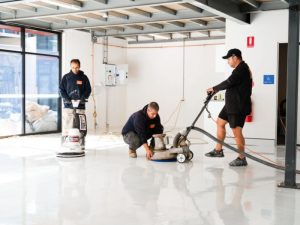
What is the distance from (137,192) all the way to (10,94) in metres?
5.64

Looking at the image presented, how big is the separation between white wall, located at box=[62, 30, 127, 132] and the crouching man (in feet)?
13.9

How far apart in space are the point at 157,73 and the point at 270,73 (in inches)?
184

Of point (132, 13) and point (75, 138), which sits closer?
point (75, 138)

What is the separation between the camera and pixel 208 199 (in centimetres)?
381

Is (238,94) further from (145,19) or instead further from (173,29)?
(173,29)

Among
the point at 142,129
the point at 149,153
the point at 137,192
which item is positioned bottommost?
the point at 137,192

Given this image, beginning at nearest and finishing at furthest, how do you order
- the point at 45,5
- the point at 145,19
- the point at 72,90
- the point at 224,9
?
1. the point at 72,90
2. the point at 224,9
3. the point at 45,5
4. the point at 145,19

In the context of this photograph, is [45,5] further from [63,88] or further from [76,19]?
[63,88]

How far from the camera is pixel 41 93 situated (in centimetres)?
952

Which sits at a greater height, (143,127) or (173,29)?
(173,29)

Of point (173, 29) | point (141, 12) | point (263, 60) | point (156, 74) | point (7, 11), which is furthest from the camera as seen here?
point (156, 74)

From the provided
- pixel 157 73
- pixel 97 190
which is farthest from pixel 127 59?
pixel 97 190

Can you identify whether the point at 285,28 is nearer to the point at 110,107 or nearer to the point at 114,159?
the point at 114,159

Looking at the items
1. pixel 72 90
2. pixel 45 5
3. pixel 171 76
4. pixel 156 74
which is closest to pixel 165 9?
pixel 45 5
